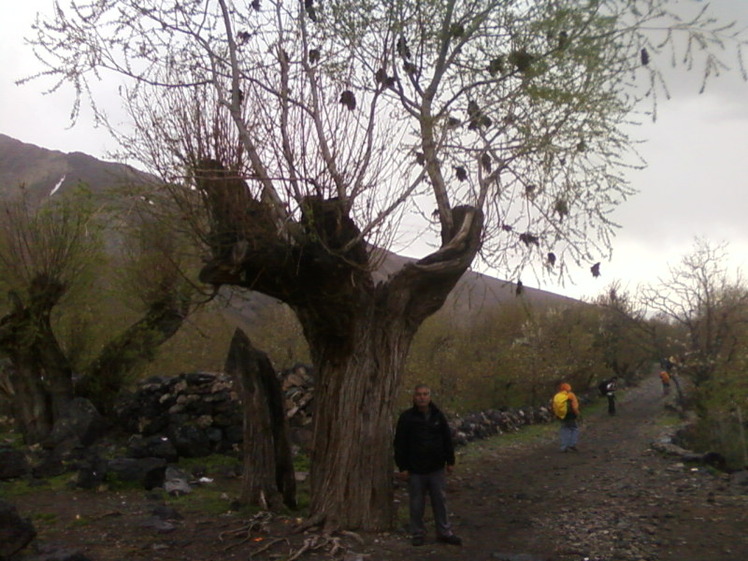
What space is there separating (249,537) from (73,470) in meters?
5.53

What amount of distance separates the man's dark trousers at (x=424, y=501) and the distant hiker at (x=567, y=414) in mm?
9936

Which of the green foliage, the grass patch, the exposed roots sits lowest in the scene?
the grass patch

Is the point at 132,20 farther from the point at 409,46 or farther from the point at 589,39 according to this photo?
the point at 589,39

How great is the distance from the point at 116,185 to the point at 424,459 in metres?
5.18

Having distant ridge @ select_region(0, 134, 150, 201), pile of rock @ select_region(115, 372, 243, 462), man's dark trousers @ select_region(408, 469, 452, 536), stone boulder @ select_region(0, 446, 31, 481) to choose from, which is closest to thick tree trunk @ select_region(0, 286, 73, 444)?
pile of rock @ select_region(115, 372, 243, 462)

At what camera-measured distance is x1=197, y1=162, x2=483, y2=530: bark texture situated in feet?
27.3

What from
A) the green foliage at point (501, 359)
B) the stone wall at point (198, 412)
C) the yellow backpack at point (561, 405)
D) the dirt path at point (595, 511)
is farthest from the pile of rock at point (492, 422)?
the stone wall at point (198, 412)

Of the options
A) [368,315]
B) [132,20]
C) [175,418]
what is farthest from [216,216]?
[175,418]

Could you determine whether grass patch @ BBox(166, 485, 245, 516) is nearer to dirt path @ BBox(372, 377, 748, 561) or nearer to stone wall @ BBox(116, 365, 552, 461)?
stone wall @ BBox(116, 365, 552, 461)

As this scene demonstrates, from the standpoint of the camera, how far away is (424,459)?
8.64 m

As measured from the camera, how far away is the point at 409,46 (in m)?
10.2

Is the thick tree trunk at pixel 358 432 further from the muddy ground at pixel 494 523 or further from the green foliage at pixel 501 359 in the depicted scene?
the green foliage at pixel 501 359

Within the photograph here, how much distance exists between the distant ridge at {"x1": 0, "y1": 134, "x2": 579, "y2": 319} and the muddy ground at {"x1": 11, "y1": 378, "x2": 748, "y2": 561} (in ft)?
9.37

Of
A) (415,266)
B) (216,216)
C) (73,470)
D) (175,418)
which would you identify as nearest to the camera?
(216,216)
